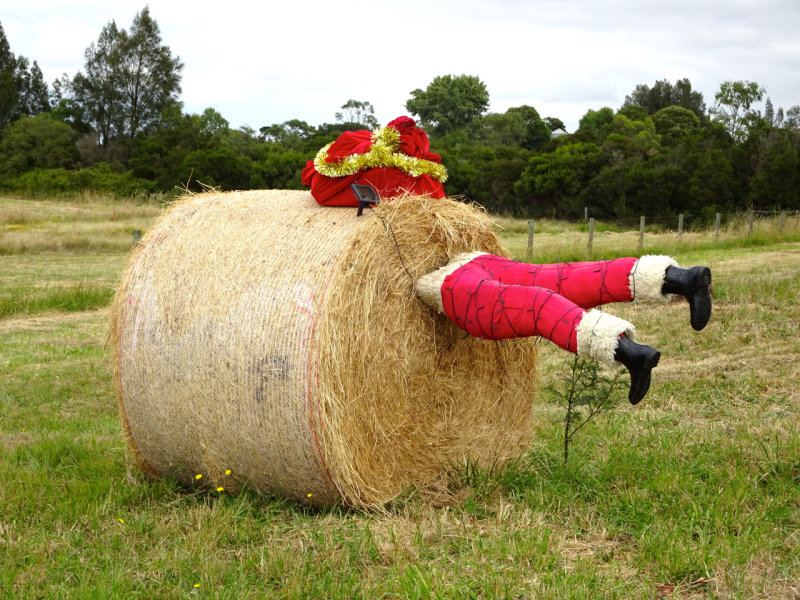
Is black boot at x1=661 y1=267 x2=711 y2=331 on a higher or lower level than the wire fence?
lower

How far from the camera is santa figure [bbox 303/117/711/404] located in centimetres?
373

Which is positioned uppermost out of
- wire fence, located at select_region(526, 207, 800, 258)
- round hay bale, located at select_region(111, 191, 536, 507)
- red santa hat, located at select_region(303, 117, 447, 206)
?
red santa hat, located at select_region(303, 117, 447, 206)

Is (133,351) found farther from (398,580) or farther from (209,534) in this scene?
(398,580)

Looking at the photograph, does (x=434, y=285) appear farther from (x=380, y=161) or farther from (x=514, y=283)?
(x=380, y=161)

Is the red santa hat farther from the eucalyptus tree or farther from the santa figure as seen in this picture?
the eucalyptus tree

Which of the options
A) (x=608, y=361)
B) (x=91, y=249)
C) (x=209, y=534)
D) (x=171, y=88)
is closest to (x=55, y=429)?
(x=209, y=534)

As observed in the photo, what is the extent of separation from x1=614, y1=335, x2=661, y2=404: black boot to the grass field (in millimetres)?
664

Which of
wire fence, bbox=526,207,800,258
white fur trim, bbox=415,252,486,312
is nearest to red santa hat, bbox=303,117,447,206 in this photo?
white fur trim, bbox=415,252,486,312

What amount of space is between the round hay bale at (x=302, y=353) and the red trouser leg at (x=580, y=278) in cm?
50

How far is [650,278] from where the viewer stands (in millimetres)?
4012

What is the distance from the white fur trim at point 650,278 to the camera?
4.00m

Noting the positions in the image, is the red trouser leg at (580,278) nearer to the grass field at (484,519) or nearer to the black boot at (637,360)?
the black boot at (637,360)

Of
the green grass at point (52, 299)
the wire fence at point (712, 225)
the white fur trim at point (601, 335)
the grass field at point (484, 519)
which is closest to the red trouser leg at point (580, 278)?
the white fur trim at point (601, 335)

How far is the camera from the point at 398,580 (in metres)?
3.28
